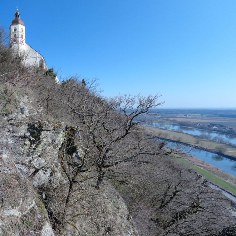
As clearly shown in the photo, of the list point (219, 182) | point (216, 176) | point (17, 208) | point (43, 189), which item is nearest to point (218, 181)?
point (219, 182)

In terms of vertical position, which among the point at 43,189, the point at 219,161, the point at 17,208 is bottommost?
the point at 219,161

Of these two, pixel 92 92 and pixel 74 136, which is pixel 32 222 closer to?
pixel 74 136

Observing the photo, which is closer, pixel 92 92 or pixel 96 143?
pixel 96 143

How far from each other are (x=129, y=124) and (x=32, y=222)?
8.93 meters

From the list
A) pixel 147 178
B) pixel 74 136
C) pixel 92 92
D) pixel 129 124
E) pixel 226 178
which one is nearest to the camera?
pixel 74 136

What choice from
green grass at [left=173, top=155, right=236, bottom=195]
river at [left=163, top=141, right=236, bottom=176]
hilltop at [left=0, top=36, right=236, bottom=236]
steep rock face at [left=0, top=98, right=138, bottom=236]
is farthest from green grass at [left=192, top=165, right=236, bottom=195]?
steep rock face at [left=0, top=98, right=138, bottom=236]

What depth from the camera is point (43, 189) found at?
10.5m

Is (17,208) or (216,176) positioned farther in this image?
(216,176)

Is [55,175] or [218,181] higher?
[55,175]

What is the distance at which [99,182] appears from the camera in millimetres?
14781

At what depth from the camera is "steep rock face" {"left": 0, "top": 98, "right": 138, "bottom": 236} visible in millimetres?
7875

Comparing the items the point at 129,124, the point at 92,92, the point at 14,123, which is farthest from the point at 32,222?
the point at 92,92

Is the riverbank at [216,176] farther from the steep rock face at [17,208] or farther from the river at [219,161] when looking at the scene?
the steep rock face at [17,208]

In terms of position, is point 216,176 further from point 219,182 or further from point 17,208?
point 17,208
